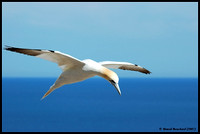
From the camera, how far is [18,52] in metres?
5.25

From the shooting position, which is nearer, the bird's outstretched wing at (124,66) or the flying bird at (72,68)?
the flying bird at (72,68)

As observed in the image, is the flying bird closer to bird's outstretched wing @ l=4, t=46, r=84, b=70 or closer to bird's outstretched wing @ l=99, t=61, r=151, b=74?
bird's outstretched wing @ l=4, t=46, r=84, b=70

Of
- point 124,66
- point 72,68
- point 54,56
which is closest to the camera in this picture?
point 54,56

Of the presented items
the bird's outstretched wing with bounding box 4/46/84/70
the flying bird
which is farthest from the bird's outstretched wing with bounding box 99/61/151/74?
the bird's outstretched wing with bounding box 4/46/84/70

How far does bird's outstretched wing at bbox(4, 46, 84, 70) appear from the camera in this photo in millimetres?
5242

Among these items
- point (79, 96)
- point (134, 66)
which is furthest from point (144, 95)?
point (134, 66)

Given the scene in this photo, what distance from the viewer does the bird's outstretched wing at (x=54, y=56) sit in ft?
17.2

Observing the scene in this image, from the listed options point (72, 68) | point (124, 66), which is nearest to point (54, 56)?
point (72, 68)

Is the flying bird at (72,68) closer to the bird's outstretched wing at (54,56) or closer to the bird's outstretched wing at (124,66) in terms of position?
the bird's outstretched wing at (54,56)

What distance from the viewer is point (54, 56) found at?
554cm

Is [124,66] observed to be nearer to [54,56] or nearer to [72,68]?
[72,68]

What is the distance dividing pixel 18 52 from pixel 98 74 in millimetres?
1304

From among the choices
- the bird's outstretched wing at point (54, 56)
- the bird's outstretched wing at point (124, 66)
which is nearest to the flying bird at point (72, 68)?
the bird's outstretched wing at point (54, 56)

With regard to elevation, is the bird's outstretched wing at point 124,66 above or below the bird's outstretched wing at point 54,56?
above
